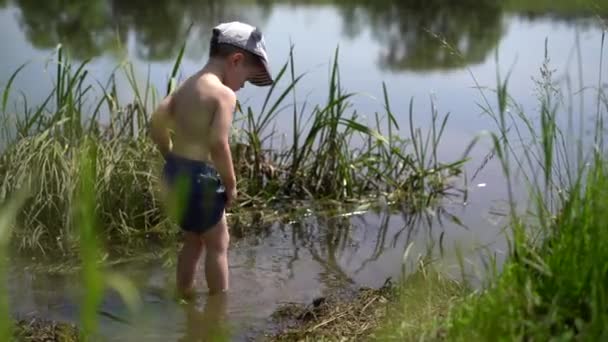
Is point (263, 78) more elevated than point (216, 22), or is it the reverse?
point (263, 78)

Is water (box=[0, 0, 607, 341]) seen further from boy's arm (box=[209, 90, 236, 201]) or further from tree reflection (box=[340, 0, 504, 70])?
boy's arm (box=[209, 90, 236, 201])

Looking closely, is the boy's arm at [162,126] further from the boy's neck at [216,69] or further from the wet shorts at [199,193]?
the boy's neck at [216,69]

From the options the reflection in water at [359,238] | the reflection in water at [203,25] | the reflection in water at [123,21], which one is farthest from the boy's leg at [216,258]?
the reflection in water at [123,21]

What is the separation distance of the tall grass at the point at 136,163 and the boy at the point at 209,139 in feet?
1.14

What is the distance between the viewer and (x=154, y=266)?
3670 millimetres

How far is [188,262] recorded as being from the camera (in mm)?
3348

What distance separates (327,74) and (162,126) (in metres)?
3.74

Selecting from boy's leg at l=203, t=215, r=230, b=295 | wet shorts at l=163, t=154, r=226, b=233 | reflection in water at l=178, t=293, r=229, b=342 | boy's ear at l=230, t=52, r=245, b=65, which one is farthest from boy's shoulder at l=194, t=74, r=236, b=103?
reflection in water at l=178, t=293, r=229, b=342

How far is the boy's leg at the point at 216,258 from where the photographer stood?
10.8 ft

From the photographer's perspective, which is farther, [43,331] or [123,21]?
[123,21]

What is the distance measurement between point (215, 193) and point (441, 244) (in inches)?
47.8

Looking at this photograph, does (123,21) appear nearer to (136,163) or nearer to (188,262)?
(136,163)

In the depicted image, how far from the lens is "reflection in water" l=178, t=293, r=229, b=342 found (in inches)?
118

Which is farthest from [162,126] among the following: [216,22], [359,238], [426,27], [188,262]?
[426,27]
